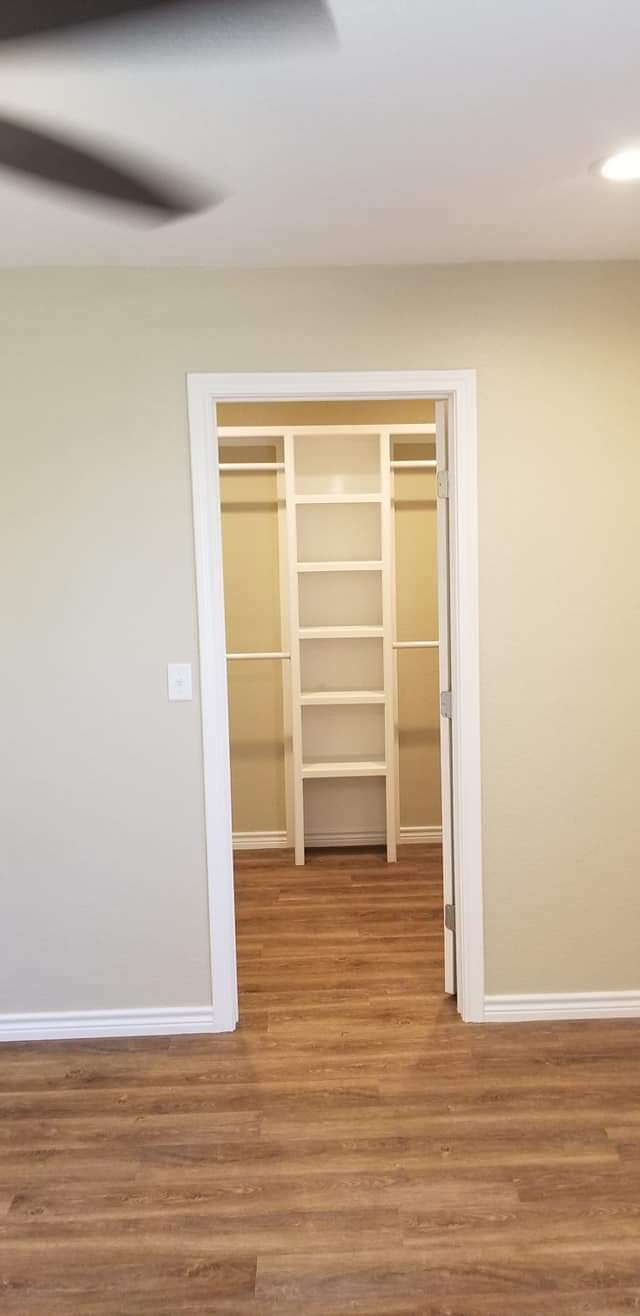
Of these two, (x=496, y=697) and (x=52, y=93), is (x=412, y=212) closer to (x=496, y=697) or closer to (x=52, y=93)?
(x=52, y=93)

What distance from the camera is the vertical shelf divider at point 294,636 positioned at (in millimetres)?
4297

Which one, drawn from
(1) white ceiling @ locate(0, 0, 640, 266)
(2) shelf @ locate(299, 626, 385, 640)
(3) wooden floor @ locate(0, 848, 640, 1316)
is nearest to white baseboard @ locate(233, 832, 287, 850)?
(2) shelf @ locate(299, 626, 385, 640)

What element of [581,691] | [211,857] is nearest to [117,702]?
[211,857]

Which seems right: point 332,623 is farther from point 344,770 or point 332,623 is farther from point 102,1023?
point 102,1023

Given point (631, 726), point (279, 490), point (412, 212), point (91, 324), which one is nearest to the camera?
point (412, 212)

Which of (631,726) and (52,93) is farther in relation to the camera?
(631,726)

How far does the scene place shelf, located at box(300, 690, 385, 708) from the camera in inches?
176

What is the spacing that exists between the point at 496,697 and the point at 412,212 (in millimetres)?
1449

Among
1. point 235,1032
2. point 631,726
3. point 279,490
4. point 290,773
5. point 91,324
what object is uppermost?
point 91,324

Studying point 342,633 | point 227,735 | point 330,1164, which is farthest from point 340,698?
point 330,1164

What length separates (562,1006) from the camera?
115 inches

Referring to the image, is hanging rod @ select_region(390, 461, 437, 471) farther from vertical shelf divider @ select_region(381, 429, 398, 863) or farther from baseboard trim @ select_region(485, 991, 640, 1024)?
baseboard trim @ select_region(485, 991, 640, 1024)

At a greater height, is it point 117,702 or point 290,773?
Result: point 117,702

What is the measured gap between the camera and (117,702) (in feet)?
9.18
